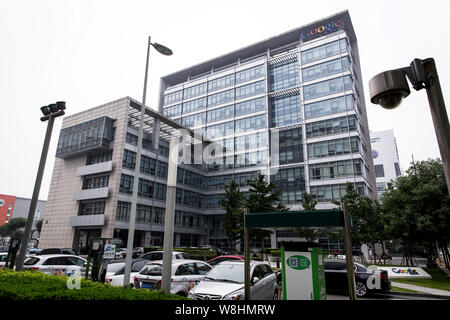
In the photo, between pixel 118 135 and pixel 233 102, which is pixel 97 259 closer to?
pixel 118 135

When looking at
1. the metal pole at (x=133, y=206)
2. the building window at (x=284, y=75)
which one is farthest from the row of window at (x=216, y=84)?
the metal pole at (x=133, y=206)

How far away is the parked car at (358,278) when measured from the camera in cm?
1277

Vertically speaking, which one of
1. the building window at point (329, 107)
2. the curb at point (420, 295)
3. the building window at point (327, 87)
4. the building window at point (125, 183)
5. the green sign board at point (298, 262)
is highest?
the building window at point (327, 87)

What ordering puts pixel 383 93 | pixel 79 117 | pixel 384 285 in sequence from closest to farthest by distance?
pixel 383 93, pixel 384 285, pixel 79 117

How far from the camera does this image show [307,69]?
52688mm

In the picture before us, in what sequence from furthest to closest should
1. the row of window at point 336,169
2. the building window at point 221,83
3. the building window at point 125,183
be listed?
1. the building window at point 221,83
2. the row of window at point 336,169
3. the building window at point 125,183

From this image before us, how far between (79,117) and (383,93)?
52092mm

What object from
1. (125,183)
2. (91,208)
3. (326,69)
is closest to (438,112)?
(125,183)

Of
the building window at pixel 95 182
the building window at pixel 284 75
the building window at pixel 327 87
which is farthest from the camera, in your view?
the building window at pixel 284 75

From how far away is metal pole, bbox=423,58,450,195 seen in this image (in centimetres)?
257

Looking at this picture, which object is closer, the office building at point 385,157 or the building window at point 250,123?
the building window at point 250,123

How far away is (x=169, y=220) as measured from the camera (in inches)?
293

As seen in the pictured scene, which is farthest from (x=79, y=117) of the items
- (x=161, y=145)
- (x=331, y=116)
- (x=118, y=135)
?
(x=331, y=116)

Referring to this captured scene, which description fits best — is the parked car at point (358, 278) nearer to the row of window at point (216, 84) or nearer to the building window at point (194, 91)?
the row of window at point (216, 84)
